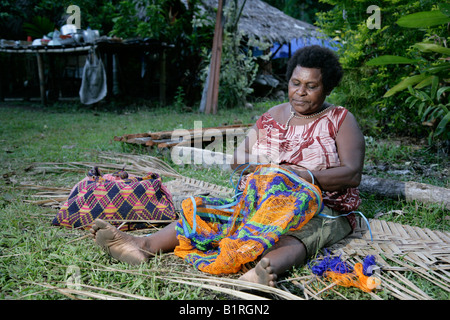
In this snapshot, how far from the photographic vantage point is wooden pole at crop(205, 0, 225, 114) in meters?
8.03

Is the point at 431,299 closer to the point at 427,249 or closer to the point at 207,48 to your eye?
the point at 427,249

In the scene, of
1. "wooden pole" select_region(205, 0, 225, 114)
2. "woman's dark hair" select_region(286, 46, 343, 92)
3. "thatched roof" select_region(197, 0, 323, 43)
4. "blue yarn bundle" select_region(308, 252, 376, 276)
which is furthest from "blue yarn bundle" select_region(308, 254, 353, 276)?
"thatched roof" select_region(197, 0, 323, 43)

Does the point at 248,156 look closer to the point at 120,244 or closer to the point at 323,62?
the point at 323,62

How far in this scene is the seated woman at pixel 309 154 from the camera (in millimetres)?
1811

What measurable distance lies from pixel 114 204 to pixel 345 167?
59.4 inches

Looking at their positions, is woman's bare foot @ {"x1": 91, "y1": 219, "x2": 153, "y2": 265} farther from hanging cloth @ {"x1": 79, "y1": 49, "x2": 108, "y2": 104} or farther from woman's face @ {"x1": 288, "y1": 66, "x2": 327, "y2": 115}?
hanging cloth @ {"x1": 79, "y1": 49, "x2": 108, "y2": 104}

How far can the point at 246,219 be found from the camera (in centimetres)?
185

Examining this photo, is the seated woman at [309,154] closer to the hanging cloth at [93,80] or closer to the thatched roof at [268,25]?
the hanging cloth at [93,80]

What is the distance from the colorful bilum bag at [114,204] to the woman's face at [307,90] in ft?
3.73

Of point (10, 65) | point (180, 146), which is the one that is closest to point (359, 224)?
point (180, 146)

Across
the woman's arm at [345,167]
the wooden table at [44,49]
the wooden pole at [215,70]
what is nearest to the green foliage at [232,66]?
the wooden pole at [215,70]

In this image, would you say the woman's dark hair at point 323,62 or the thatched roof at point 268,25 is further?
the thatched roof at point 268,25

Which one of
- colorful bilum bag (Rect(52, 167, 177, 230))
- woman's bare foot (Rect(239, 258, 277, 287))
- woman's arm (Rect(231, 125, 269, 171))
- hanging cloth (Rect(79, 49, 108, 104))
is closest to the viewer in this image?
woman's bare foot (Rect(239, 258, 277, 287))

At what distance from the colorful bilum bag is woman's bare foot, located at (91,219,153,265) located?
0.58 metres
